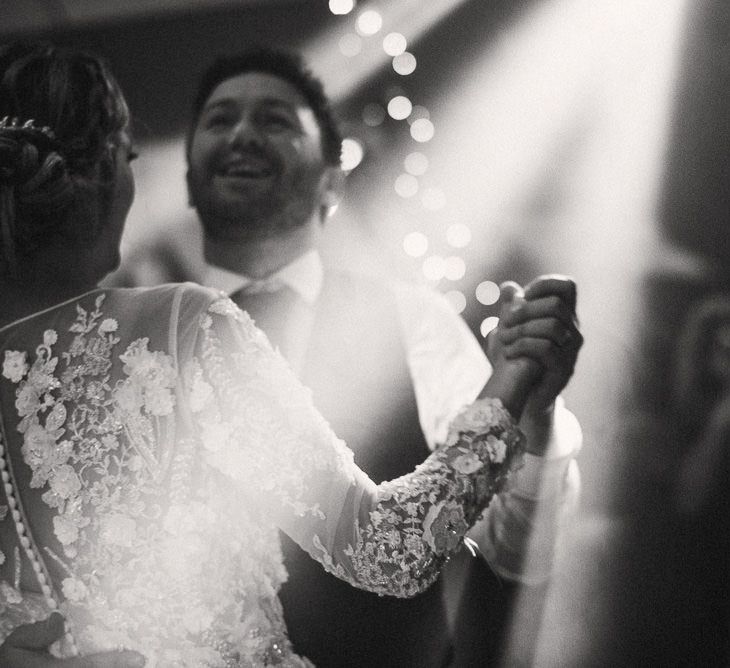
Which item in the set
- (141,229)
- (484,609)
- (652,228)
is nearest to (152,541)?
(484,609)

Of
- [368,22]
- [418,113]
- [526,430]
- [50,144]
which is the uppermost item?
[368,22]

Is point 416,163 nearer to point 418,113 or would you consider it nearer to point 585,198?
point 418,113

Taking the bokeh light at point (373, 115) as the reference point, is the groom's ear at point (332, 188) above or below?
below

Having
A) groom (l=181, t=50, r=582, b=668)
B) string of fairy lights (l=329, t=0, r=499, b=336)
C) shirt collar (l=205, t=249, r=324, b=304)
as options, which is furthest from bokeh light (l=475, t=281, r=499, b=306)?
shirt collar (l=205, t=249, r=324, b=304)

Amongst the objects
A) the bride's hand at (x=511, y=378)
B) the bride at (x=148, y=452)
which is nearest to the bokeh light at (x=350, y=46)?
the bride at (x=148, y=452)

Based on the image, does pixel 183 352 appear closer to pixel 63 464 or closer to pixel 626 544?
pixel 63 464

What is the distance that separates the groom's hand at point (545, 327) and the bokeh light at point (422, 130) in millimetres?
946

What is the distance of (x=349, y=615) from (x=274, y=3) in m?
1.50

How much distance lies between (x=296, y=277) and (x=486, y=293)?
473mm

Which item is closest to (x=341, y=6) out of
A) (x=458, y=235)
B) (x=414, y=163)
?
(x=414, y=163)

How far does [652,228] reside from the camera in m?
1.82

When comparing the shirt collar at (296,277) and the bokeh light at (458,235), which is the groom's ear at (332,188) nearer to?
the shirt collar at (296,277)

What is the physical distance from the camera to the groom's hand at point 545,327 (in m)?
0.91

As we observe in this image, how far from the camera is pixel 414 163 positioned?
1.79m
